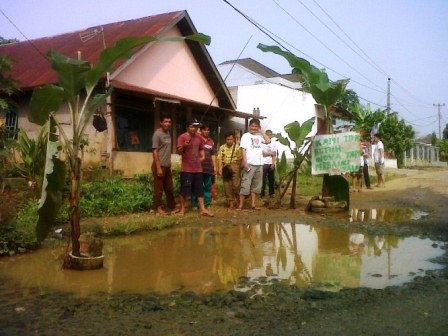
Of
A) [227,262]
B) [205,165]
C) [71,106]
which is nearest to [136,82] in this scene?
[205,165]

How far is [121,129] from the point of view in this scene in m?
12.5

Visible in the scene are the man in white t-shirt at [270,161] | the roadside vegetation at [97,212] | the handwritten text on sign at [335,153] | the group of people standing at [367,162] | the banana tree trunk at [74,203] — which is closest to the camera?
the banana tree trunk at [74,203]

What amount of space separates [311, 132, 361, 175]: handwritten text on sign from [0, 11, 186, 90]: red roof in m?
6.61

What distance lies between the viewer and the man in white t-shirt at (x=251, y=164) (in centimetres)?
830

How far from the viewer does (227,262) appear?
452 centimetres

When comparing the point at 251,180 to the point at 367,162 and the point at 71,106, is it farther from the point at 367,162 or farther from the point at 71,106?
the point at 367,162

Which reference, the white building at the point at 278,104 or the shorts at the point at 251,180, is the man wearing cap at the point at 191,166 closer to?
the shorts at the point at 251,180

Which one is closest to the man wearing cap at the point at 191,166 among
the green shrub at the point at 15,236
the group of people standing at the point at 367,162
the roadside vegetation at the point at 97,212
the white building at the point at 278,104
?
the roadside vegetation at the point at 97,212

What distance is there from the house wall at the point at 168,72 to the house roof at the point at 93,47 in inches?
13.2

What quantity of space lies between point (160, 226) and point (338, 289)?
3371 mm

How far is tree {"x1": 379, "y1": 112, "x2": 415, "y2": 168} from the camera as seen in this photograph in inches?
1186

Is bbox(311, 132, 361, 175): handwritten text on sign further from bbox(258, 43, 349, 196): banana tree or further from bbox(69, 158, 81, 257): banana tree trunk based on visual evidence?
bbox(69, 158, 81, 257): banana tree trunk

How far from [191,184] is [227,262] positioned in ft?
10.5

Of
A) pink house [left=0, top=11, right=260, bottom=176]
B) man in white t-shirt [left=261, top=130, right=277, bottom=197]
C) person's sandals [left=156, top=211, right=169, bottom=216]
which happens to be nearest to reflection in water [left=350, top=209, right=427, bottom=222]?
man in white t-shirt [left=261, top=130, right=277, bottom=197]
